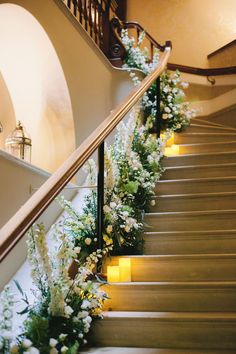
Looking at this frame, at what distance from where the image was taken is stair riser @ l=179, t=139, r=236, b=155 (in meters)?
4.81

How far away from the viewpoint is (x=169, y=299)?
2.56m

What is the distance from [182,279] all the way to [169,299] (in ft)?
0.89

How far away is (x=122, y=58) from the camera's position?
5.43m

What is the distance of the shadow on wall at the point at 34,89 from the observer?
13.5 feet

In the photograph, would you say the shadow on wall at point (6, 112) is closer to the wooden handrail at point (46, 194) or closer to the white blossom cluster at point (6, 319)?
the wooden handrail at point (46, 194)

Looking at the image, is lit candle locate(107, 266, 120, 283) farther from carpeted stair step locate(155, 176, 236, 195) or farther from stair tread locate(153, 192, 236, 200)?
carpeted stair step locate(155, 176, 236, 195)

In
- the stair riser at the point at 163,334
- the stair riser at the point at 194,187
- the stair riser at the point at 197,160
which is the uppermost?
the stair riser at the point at 197,160

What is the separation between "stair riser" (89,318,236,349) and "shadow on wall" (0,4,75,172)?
2437mm

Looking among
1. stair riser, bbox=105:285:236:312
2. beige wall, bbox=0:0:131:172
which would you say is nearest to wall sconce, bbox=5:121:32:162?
beige wall, bbox=0:0:131:172

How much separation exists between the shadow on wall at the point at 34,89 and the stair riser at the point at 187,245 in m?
1.64

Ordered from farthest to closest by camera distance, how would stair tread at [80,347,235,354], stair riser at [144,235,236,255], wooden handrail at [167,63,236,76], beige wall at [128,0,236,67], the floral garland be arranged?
beige wall at [128,0,236,67]
wooden handrail at [167,63,236,76]
stair riser at [144,235,236,255]
stair tread at [80,347,235,354]
the floral garland

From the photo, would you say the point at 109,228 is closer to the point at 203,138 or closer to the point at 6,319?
the point at 6,319

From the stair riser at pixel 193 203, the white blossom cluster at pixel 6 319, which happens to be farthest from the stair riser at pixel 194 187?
the white blossom cluster at pixel 6 319

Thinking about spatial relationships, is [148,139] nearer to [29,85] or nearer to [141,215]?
[141,215]
